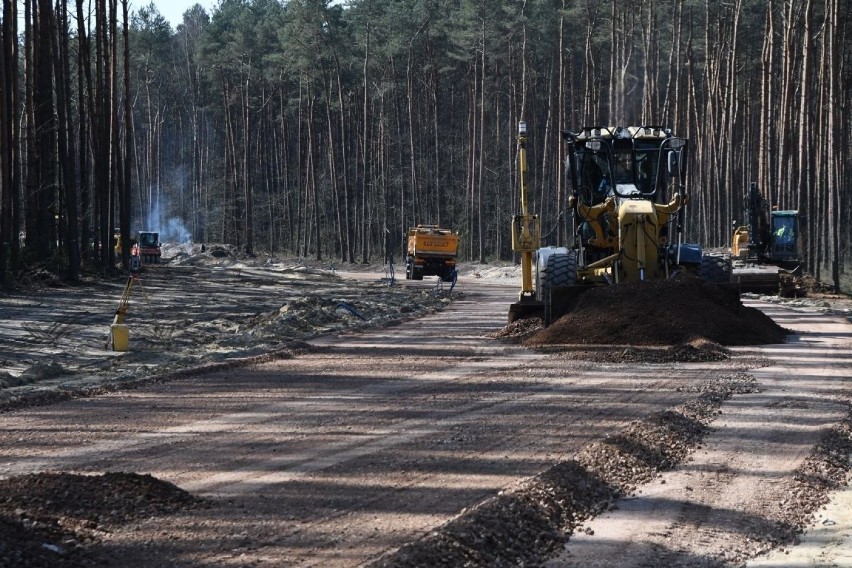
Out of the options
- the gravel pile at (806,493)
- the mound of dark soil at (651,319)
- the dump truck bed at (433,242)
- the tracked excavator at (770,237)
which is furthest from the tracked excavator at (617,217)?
the dump truck bed at (433,242)

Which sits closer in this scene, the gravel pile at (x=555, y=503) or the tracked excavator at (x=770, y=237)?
the gravel pile at (x=555, y=503)

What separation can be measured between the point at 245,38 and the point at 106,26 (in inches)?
1726

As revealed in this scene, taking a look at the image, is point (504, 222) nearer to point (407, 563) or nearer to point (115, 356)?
point (115, 356)

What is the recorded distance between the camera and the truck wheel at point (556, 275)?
19.8 meters

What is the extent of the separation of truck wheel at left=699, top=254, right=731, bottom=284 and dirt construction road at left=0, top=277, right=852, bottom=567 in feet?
12.5

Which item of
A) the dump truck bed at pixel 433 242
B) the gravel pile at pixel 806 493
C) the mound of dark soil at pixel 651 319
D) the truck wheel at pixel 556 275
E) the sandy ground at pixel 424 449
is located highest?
the dump truck bed at pixel 433 242

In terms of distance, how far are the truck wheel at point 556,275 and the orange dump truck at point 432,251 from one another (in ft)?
84.0

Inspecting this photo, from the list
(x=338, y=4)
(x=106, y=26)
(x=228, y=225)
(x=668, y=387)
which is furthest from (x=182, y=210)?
(x=668, y=387)

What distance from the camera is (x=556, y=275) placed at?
1986 cm

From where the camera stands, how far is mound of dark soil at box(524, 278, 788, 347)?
18422 millimetres

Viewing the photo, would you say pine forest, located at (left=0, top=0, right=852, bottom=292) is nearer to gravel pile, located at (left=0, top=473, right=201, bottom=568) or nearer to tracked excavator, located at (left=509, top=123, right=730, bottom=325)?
tracked excavator, located at (left=509, top=123, right=730, bottom=325)

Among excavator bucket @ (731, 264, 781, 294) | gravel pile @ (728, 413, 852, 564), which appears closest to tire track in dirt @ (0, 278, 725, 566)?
gravel pile @ (728, 413, 852, 564)

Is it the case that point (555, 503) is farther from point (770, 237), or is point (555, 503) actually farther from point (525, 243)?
point (770, 237)

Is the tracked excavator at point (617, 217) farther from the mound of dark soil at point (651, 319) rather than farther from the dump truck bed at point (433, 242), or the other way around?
the dump truck bed at point (433, 242)
